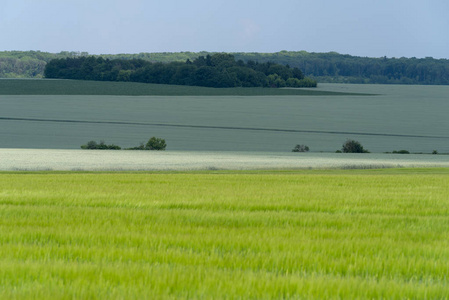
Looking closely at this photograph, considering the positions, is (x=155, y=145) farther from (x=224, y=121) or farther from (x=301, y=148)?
(x=224, y=121)

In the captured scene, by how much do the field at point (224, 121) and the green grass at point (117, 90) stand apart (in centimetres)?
74

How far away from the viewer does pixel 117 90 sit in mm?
99375

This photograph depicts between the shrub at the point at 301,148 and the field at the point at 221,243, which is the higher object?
the field at the point at 221,243

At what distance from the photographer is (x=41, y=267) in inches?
228

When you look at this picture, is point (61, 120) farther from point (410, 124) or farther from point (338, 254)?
point (338, 254)

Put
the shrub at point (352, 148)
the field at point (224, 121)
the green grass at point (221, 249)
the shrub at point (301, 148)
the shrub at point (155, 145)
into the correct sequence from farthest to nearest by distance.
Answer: the field at point (224, 121), the shrub at point (301, 148), the shrub at point (352, 148), the shrub at point (155, 145), the green grass at point (221, 249)

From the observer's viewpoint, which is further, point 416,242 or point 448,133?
point 448,133

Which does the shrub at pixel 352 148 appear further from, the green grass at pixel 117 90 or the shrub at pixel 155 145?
the green grass at pixel 117 90

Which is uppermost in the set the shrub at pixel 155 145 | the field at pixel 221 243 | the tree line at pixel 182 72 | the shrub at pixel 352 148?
the tree line at pixel 182 72

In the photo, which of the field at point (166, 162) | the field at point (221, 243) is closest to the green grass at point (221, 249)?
the field at point (221, 243)

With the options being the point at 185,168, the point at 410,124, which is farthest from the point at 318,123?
the point at 185,168

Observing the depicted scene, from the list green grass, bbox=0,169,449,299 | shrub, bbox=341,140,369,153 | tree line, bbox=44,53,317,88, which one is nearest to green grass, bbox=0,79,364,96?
tree line, bbox=44,53,317,88

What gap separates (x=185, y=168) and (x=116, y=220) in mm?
21127

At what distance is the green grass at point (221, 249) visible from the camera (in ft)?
17.2
